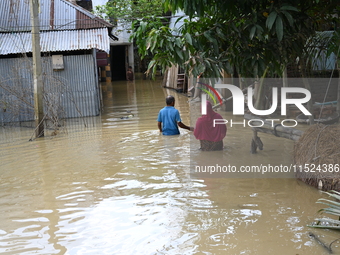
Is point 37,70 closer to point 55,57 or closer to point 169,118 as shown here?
point 55,57

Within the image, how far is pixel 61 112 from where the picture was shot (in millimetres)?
12453

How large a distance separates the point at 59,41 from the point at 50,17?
157 centimetres

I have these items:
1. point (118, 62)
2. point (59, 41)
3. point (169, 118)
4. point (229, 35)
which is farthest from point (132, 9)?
point (229, 35)

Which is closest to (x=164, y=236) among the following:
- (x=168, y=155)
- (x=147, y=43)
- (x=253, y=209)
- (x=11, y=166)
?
(x=253, y=209)

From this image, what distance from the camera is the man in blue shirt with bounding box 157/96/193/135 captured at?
9279mm

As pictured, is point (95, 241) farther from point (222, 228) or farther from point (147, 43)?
point (147, 43)

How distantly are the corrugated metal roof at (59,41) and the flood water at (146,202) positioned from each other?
412 cm

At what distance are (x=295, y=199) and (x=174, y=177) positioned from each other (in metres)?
2.01

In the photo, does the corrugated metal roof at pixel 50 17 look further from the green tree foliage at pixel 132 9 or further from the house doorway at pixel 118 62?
the house doorway at pixel 118 62

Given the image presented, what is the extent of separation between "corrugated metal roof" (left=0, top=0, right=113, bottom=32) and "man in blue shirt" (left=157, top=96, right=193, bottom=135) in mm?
5531

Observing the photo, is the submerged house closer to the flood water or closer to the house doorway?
the flood water

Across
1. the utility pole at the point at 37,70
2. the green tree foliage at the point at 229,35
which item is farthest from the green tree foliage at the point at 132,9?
the green tree foliage at the point at 229,35

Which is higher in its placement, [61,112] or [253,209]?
[61,112]

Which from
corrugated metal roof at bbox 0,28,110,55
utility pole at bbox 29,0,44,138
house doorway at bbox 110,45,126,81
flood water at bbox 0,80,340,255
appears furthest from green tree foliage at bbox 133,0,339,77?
house doorway at bbox 110,45,126,81
